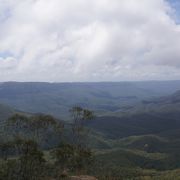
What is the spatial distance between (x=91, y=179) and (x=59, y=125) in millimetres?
45870

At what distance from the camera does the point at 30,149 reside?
163500 mm

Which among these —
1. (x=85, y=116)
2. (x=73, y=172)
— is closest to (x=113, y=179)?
(x=73, y=172)

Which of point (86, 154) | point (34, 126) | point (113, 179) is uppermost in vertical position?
point (34, 126)

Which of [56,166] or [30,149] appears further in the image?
[56,166]

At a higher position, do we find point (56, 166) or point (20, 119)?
point (20, 119)

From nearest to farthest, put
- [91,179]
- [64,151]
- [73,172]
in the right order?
1. [91,179]
2. [64,151]
3. [73,172]

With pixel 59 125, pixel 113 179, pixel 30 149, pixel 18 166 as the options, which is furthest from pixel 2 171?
pixel 113 179

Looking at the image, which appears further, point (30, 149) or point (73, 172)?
point (73, 172)

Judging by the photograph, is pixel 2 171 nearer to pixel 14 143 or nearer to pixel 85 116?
pixel 14 143

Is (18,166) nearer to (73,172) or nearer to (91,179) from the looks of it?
(73,172)

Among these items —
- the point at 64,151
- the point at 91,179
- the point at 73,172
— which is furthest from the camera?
the point at 73,172

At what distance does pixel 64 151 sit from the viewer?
6841 inches

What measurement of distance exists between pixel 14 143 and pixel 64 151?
916 inches

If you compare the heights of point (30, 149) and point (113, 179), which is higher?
point (30, 149)
